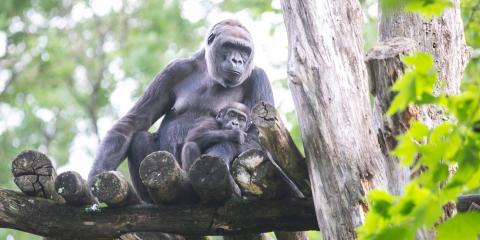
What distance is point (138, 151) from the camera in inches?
250

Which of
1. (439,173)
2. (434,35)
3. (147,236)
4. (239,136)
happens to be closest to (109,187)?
(147,236)

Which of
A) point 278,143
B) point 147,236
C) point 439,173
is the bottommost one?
point 147,236

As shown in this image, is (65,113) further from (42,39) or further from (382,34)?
(382,34)

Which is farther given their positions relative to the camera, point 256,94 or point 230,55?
point 230,55

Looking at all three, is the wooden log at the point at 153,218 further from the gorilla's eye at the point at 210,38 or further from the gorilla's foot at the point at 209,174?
the gorilla's eye at the point at 210,38

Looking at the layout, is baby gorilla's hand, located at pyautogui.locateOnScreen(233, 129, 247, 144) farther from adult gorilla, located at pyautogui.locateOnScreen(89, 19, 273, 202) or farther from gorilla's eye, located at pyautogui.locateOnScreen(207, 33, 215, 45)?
gorilla's eye, located at pyautogui.locateOnScreen(207, 33, 215, 45)

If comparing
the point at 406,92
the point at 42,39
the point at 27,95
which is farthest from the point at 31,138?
the point at 406,92

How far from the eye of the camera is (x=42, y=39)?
15.9 metres

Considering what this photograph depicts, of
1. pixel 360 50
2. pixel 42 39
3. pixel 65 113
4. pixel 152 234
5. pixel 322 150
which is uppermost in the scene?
pixel 42 39

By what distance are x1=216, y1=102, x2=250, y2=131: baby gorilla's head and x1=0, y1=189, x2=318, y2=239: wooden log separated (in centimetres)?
133

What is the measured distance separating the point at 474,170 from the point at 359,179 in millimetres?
1988

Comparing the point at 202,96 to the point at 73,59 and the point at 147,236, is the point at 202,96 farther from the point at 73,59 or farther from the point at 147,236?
the point at 73,59

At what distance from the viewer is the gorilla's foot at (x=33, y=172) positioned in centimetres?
514

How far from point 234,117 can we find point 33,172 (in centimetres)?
187
